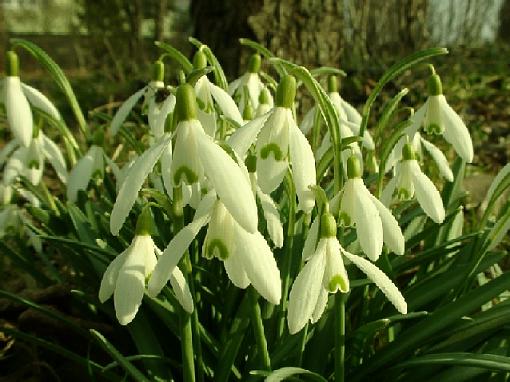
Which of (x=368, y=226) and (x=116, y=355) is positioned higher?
(x=368, y=226)

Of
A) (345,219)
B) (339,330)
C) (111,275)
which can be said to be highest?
(345,219)

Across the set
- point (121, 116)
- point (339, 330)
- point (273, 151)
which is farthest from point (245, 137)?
point (121, 116)

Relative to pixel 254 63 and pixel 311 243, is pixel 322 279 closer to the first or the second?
pixel 311 243

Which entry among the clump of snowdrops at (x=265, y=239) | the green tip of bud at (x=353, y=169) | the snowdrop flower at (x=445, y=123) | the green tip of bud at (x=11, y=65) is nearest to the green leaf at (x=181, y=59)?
the clump of snowdrops at (x=265, y=239)

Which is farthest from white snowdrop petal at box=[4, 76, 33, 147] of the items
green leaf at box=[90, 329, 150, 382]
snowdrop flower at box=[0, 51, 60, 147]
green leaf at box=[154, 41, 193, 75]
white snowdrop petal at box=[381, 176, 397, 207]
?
white snowdrop petal at box=[381, 176, 397, 207]

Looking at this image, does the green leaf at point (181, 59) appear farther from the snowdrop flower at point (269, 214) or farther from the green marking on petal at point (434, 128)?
the green marking on petal at point (434, 128)
